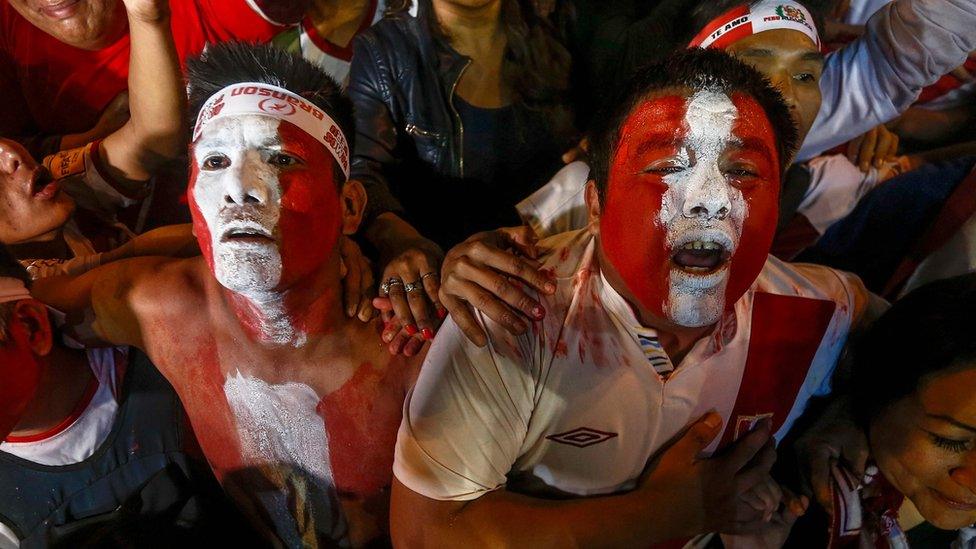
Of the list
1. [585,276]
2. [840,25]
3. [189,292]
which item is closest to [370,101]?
[189,292]

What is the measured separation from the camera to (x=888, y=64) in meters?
1.82

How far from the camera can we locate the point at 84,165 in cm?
183

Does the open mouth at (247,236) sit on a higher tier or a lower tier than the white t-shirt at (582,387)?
higher

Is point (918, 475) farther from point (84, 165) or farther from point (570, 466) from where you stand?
point (84, 165)

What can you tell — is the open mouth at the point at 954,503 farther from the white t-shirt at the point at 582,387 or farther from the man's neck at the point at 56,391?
the man's neck at the point at 56,391

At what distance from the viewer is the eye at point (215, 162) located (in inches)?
51.9

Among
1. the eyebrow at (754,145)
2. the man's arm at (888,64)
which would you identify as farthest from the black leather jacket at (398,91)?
the man's arm at (888,64)

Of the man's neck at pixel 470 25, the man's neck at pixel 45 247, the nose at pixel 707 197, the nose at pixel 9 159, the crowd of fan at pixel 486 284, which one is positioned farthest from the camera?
the man's neck at pixel 470 25

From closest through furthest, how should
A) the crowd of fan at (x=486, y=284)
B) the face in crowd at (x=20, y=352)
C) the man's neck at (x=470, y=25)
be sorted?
the crowd of fan at (x=486, y=284), the face in crowd at (x=20, y=352), the man's neck at (x=470, y=25)

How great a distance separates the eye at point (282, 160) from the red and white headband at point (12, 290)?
60cm

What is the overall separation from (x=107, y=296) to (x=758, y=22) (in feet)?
5.31

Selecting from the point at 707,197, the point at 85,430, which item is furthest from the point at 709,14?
the point at 85,430

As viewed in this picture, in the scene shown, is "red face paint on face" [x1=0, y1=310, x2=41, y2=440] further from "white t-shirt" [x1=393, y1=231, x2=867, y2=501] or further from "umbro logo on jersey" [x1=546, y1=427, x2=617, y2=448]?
"umbro logo on jersey" [x1=546, y1=427, x2=617, y2=448]

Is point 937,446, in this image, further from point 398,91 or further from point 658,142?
point 398,91
